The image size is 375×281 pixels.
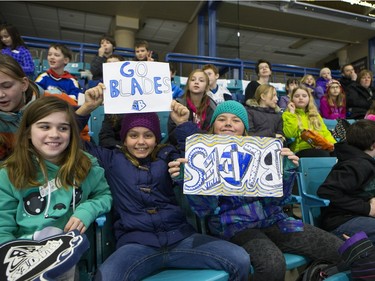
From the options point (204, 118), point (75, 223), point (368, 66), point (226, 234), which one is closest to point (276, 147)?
point (226, 234)

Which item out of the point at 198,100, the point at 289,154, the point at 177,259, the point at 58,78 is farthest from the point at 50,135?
the point at 58,78

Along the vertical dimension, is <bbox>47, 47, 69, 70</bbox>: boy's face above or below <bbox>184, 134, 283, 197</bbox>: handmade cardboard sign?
above

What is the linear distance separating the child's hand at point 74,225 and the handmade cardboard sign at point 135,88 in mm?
590

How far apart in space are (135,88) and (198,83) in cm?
110

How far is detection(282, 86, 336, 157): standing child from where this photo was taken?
306 cm

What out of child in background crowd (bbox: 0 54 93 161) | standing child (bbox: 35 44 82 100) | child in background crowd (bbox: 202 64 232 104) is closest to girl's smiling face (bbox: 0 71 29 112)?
child in background crowd (bbox: 0 54 93 161)

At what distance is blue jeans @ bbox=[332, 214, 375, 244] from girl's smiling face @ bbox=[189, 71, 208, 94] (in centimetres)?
152

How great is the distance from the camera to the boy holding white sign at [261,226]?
1.43 meters

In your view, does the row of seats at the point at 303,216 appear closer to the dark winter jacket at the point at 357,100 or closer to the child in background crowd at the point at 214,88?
the child in background crowd at the point at 214,88

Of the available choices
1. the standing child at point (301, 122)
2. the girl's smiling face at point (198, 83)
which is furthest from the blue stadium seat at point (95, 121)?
the standing child at point (301, 122)

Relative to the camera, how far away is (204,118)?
2641 mm

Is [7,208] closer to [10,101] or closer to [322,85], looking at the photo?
[10,101]

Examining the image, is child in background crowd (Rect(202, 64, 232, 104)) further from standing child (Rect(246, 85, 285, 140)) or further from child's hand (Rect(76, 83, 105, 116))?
child's hand (Rect(76, 83, 105, 116))

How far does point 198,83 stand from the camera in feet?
8.70
